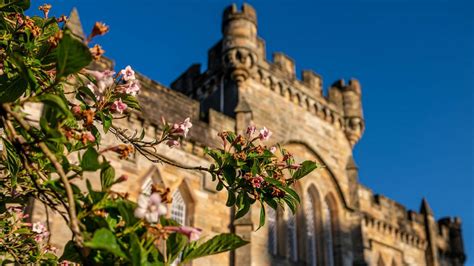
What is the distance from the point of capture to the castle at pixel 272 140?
12.9 m

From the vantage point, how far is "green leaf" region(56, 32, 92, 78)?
2287 millimetres

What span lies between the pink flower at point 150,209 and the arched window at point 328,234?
14.5 metres

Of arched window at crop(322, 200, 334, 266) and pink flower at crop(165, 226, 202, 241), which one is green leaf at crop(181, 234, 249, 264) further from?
arched window at crop(322, 200, 334, 266)

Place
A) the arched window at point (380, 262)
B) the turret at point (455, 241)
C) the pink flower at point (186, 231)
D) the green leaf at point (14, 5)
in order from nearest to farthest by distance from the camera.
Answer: the pink flower at point (186, 231) → the green leaf at point (14, 5) → the arched window at point (380, 262) → the turret at point (455, 241)

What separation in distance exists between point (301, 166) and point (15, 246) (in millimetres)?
2400

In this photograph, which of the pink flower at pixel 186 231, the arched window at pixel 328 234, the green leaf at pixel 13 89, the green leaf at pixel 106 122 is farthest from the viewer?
the arched window at pixel 328 234

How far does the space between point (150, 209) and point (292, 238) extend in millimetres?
13734

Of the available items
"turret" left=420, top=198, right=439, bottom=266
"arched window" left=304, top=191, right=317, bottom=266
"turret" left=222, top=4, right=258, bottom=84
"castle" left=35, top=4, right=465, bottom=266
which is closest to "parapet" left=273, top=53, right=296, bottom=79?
"castle" left=35, top=4, right=465, bottom=266

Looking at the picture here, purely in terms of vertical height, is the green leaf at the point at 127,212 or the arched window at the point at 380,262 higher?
the arched window at the point at 380,262

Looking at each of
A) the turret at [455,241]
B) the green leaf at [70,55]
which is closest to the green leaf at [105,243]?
the green leaf at [70,55]

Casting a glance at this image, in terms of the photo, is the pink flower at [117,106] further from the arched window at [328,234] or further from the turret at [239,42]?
the arched window at [328,234]

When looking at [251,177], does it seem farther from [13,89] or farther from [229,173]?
[13,89]

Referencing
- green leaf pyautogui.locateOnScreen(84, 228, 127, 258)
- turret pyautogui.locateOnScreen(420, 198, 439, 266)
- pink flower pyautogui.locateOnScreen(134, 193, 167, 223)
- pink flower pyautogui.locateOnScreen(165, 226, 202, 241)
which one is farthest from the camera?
turret pyautogui.locateOnScreen(420, 198, 439, 266)

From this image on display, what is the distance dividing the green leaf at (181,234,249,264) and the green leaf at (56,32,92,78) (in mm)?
926
